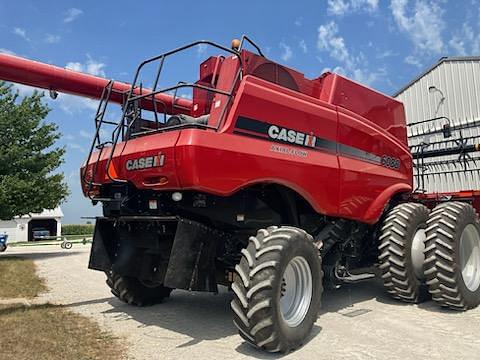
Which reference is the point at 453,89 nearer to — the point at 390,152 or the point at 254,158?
the point at 390,152

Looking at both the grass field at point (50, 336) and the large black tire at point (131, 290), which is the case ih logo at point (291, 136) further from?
the large black tire at point (131, 290)

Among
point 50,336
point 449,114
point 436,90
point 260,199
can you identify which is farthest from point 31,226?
point 260,199

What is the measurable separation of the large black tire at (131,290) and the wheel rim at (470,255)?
4.65 meters

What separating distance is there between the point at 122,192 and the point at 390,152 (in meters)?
4.28

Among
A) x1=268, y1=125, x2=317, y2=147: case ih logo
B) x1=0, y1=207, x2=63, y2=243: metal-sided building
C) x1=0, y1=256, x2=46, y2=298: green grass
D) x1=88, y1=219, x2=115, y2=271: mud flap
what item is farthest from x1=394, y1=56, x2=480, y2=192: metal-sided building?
x1=0, y1=207, x2=63, y2=243: metal-sided building

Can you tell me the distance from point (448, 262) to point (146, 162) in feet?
14.0

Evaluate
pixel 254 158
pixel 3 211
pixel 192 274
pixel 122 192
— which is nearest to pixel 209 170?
pixel 254 158

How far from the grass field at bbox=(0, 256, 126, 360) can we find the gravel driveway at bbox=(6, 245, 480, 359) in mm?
228

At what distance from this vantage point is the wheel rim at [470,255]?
7.07 metres

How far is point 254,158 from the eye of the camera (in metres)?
5.07

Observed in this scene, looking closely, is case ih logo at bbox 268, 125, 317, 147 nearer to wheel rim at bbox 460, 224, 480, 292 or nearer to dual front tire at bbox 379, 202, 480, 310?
dual front tire at bbox 379, 202, 480, 310

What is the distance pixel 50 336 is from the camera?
524cm

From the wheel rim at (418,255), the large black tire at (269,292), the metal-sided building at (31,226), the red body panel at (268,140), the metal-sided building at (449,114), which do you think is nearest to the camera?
the large black tire at (269,292)

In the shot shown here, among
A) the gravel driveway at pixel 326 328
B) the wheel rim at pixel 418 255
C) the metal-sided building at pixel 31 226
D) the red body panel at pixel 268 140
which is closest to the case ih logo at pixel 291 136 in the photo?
the red body panel at pixel 268 140
